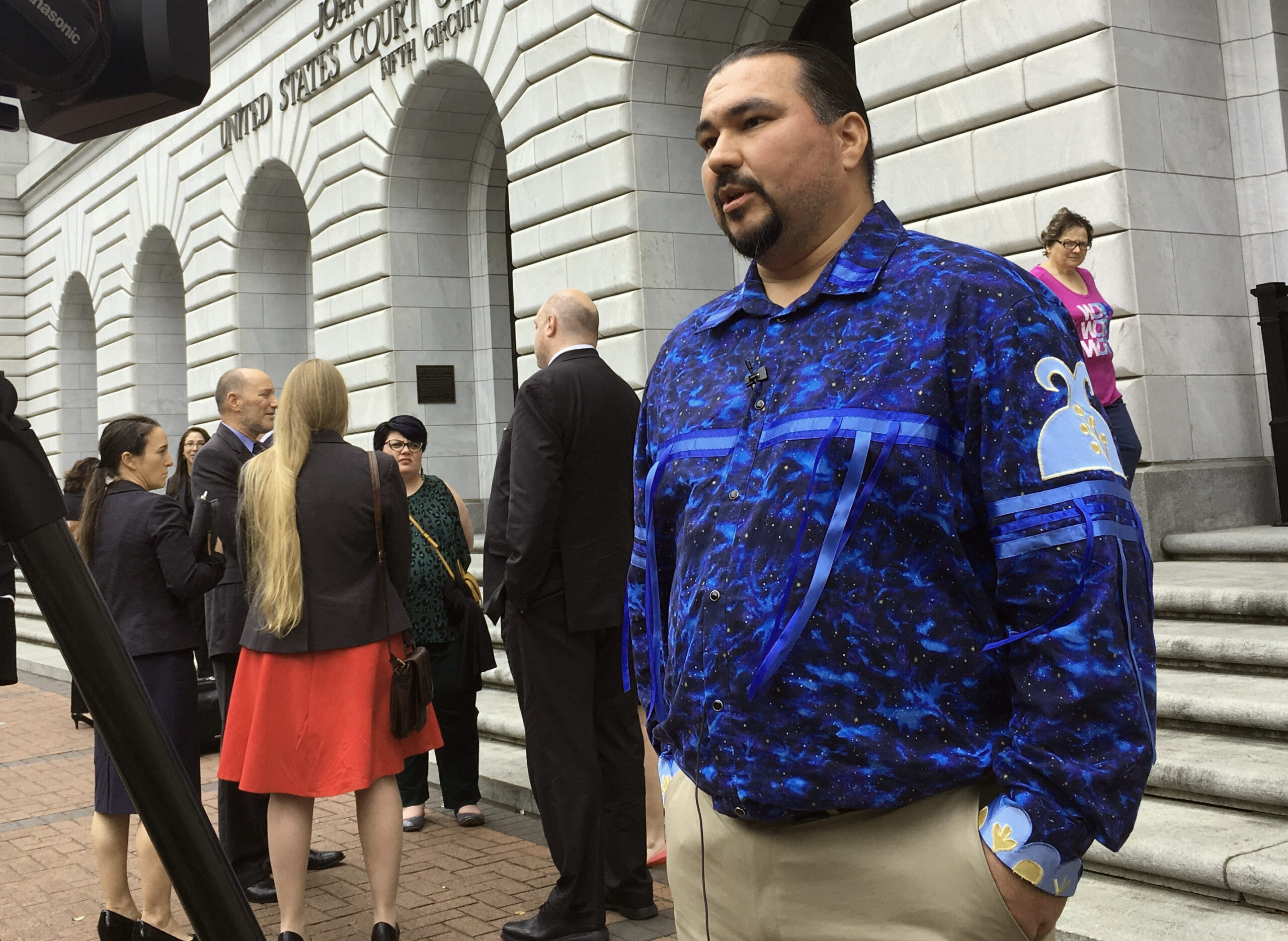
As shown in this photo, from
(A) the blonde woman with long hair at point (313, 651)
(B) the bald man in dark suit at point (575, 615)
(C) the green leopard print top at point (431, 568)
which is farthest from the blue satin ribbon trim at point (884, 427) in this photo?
(C) the green leopard print top at point (431, 568)

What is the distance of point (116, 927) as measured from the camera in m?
1.91

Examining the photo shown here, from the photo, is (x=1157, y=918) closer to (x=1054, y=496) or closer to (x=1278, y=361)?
(x=1054, y=496)

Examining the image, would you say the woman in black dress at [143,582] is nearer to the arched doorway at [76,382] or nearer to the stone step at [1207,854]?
the stone step at [1207,854]

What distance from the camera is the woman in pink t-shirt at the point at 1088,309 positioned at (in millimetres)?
6426

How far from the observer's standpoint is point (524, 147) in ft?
38.8

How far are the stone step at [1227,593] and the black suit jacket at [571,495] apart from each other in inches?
99.0

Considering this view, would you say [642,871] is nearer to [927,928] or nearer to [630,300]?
[927,928]

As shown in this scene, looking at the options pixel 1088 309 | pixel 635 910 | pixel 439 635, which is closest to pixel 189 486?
pixel 439 635

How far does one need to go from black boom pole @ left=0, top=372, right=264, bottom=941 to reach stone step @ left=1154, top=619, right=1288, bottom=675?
169 inches

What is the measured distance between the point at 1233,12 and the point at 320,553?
6.56 meters

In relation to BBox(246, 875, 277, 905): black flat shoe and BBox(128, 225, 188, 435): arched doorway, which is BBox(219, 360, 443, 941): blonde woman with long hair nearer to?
BBox(246, 875, 277, 905): black flat shoe

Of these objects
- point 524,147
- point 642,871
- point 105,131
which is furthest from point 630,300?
point 105,131

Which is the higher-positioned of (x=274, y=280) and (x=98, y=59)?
(x=274, y=280)

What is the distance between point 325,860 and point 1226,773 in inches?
146
